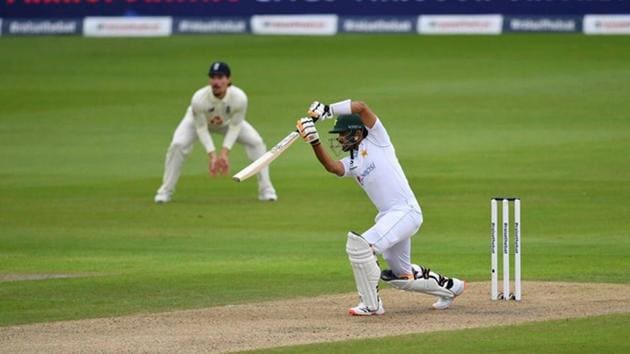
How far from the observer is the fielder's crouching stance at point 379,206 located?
11.6 m

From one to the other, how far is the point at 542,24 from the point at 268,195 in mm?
16817

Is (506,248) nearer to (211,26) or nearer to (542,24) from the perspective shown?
(542,24)

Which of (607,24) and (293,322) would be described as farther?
(607,24)

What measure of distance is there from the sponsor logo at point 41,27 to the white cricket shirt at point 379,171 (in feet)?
91.0

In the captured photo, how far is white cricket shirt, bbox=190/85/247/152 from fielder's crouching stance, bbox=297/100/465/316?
8.18m

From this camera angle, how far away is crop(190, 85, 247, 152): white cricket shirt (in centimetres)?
2014

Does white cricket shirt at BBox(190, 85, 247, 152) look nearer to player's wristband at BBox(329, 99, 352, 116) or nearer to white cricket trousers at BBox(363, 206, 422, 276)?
white cricket trousers at BBox(363, 206, 422, 276)

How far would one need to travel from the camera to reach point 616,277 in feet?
45.8

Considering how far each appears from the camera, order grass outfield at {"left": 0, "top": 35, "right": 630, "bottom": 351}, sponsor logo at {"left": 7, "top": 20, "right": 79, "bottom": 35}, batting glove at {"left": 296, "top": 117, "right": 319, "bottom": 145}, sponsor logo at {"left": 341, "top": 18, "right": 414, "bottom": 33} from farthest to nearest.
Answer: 1. sponsor logo at {"left": 7, "top": 20, "right": 79, "bottom": 35}
2. sponsor logo at {"left": 341, "top": 18, "right": 414, "bottom": 33}
3. grass outfield at {"left": 0, "top": 35, "right": 630, "bottom": 351}
4. batting glove at {"left": 296, "top": 117, "right": 319, "bottom": 145}

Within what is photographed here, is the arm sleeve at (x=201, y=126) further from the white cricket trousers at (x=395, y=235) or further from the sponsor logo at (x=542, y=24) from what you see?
the sponsor logo at (x=542, y=24)

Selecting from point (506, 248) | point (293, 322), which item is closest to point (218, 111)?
point (506, 248)

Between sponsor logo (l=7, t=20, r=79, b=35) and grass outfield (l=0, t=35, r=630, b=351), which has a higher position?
sponsor logo (l=7, t=20, r=79, b=35)

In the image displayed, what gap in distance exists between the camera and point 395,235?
11.8 m

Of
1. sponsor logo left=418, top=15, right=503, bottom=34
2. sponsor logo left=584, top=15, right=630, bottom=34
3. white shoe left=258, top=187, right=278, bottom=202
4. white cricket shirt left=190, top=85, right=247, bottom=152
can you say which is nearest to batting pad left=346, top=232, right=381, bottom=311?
white cricket shirt left=190, top=85, right=247, bottom=152
